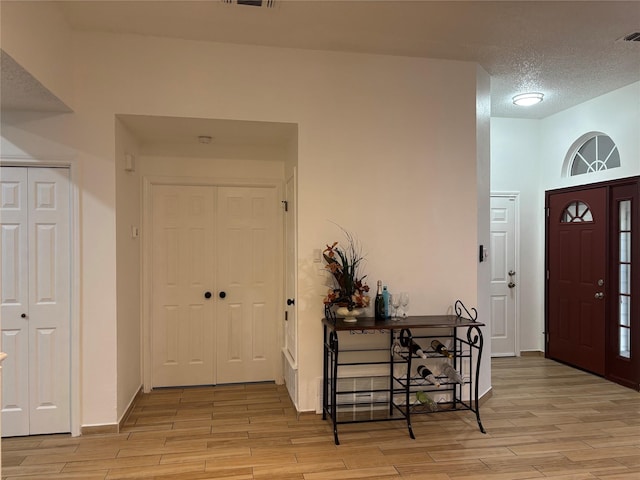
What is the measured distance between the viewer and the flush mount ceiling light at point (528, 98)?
179 inches

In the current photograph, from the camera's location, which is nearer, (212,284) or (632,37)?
(632,37)

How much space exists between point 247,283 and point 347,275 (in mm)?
1399

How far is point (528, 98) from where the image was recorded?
A: 4.57 metres

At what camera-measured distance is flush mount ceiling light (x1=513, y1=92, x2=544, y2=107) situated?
179 inches

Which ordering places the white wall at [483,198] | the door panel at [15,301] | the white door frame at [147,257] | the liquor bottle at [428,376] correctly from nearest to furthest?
the door panel at [15,301]
the liquor bottle at [428,376]
the white wall at [483,198]
the white door frame at [147,257]

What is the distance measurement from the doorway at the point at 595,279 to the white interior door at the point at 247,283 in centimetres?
341

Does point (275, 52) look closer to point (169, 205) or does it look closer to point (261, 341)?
point (169, 205)

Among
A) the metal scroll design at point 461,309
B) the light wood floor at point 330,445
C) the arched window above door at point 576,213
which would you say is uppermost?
the arched window above door at point 576,213

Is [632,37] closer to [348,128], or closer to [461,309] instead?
[348,128]

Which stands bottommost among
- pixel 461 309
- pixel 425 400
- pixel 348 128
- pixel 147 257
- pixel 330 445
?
pixel 330 445

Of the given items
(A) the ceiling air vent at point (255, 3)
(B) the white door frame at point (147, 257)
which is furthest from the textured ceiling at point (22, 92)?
(A) the ceiling air vent at point (255, 3)

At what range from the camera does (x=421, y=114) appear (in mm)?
3711

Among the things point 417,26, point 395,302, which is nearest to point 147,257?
point 395,302

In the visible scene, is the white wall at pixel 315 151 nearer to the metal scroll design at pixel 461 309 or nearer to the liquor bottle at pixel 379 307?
the metal scroll design at pixel 461 309
